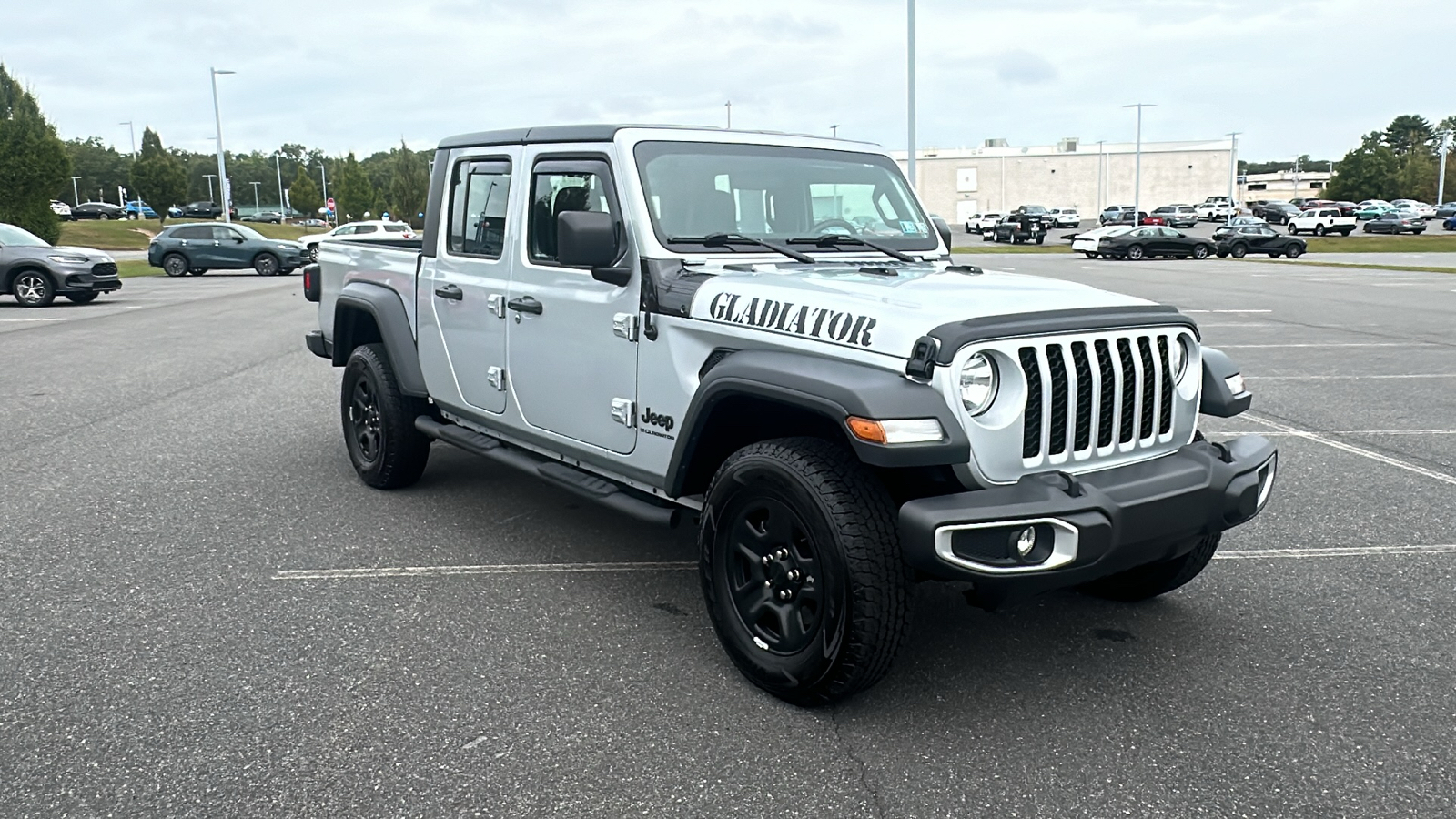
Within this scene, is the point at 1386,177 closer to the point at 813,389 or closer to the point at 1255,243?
the point at 1255,243

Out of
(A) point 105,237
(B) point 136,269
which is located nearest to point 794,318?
(B) point 136,269

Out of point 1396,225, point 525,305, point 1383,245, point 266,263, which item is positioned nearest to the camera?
point 525,305

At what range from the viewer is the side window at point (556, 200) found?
15.7ft

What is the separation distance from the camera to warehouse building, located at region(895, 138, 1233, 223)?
391ft

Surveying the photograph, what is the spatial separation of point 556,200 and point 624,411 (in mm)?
1100

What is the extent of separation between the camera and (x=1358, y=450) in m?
7.54

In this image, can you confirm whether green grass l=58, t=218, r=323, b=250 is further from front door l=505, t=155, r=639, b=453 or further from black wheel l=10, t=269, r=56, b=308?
front door l=505, t=155, r=639, b=453

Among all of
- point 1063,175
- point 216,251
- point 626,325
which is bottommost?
point 216,251

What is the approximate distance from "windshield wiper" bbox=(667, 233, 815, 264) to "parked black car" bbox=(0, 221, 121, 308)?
19802 mm

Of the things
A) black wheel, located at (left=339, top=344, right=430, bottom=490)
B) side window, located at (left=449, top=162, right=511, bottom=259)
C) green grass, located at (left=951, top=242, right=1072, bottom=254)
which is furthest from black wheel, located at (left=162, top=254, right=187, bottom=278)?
side window, located at (left=449, top=162, right=511, bottom=259)

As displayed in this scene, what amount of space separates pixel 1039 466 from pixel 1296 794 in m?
1.14

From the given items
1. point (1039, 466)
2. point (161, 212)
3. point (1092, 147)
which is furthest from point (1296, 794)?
point (1092, 147)

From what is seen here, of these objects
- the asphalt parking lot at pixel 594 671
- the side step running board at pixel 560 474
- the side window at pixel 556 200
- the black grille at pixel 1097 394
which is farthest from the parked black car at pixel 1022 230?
the black grille at pixel 1097 394

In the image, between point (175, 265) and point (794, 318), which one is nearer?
point (794, 318)
